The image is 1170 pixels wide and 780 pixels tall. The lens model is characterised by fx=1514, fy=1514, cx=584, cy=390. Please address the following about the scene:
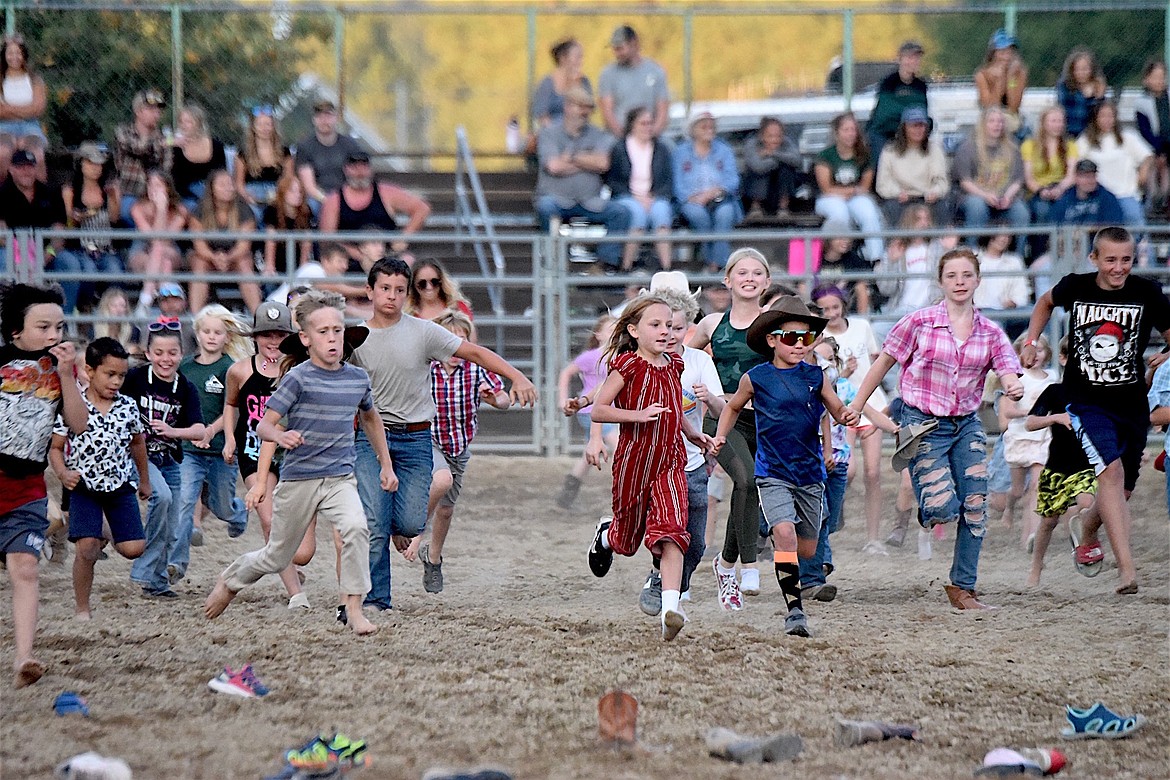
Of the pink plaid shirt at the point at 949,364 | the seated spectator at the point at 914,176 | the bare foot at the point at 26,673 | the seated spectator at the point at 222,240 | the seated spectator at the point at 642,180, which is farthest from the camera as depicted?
the seated spectator at the point at 914,176

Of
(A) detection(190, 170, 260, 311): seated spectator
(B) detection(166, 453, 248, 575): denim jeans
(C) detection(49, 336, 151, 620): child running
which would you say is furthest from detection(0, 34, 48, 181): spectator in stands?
(C) detection(49, 336, 151, 620): child running

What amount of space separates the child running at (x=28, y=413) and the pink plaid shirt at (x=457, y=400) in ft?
8.22

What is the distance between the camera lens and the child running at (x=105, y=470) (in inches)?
295

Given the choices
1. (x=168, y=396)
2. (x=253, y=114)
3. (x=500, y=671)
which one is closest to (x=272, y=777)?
(x=500, y=671)

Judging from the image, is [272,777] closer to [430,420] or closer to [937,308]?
[430,420]

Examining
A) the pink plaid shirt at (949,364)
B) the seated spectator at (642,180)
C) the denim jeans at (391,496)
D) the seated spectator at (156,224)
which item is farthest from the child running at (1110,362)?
the seated spectator at (156,224)

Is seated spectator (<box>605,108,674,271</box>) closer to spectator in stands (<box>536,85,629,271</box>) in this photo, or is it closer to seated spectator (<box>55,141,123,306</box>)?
spectator in stands (<box>536,85,629,271</box>)

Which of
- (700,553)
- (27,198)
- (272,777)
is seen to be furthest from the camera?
(27,198)

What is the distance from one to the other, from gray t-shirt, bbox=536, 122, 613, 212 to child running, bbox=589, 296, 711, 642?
743 centimetres

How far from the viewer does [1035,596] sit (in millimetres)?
8414

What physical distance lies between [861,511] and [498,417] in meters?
4.05

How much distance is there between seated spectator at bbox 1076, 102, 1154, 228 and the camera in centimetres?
1455

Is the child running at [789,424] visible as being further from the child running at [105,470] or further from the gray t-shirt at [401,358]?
the child running at [105,470]

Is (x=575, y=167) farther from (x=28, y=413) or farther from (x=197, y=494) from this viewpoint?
(x=28, y=413)
